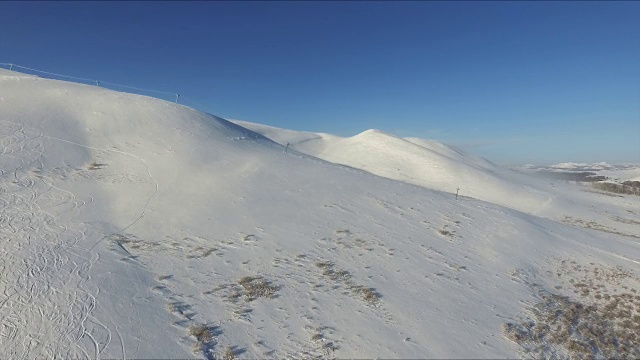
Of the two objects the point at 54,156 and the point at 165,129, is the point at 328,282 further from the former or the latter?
the point at 165,129

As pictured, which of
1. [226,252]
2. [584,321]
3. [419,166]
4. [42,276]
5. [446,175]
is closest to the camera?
[42,276]

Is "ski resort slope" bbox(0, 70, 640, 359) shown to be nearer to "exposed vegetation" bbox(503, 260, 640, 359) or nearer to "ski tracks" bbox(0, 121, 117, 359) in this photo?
"ski tracks" bbox(0, 121, 117, 359)

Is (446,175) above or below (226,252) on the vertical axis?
above

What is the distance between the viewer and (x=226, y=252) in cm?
1369

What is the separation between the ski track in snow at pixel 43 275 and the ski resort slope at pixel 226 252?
0.16ft

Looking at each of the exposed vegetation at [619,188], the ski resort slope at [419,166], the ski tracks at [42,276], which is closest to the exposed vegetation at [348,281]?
the ski tracks at [42,276]

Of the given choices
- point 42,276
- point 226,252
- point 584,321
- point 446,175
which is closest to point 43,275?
point 42,276

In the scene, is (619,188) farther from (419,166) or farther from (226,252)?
(226,252)

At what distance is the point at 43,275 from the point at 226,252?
19.0 feet

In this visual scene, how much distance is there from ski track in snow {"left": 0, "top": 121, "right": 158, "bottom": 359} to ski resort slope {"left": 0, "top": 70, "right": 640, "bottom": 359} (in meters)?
0.05

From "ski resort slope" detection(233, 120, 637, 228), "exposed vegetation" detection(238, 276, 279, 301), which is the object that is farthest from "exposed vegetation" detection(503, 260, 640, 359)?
"ski resort slope" detection(233, 120, 637, 228)

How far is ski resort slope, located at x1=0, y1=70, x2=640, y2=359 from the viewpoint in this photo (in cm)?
919

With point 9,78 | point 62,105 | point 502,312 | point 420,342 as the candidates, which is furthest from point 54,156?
point 502,312

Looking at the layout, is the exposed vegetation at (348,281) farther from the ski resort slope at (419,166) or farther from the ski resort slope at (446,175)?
the ski resort slope at (419,166)
